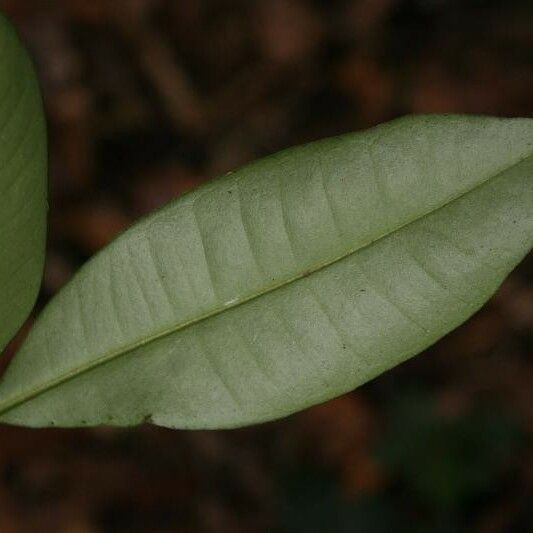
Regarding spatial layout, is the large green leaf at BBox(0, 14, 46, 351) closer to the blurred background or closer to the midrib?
the midrib

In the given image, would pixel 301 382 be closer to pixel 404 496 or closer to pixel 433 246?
pixel 433 246

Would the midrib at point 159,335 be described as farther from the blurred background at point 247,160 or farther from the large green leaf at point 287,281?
the blurred background at point 247,160

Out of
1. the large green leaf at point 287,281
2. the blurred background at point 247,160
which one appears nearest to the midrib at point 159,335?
the large green leaf at point 287,281

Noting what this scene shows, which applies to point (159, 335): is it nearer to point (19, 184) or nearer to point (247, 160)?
point (19, 184)

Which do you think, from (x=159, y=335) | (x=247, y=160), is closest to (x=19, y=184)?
(x=159, y=335)

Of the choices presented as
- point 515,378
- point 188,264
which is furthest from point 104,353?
point 515,378

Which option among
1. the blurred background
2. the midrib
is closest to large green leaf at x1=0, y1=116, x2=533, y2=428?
the midrib
